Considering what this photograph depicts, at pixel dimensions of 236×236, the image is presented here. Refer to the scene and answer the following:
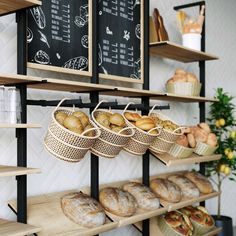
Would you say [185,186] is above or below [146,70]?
below

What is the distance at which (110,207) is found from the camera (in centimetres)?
242

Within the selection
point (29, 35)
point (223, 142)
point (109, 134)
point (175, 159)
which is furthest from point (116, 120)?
point (223, 142)

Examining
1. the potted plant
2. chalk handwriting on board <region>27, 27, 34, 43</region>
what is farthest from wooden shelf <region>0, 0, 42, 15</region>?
the potted plant

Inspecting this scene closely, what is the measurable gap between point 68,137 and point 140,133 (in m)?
0.58

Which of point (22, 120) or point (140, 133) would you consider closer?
point (22, 120)

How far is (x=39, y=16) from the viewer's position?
7.27 feet

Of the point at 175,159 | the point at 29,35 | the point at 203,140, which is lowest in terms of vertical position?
the point at 175,159

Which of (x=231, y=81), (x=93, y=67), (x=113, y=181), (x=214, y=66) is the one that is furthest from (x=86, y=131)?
(x=231, y=81)

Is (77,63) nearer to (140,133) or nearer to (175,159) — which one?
(140,133)

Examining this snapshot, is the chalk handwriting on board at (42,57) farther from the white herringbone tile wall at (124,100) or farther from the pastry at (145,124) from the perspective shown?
the pastry at (145,124)

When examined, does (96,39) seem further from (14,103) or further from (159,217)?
(159,217)

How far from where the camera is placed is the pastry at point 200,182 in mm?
3264

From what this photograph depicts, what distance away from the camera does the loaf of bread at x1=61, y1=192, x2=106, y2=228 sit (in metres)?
2.19

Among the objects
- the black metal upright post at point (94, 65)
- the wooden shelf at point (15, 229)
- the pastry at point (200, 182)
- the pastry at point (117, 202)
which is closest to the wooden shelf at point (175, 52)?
the black metal upright post at point (94, 65)
